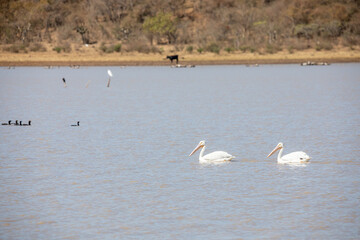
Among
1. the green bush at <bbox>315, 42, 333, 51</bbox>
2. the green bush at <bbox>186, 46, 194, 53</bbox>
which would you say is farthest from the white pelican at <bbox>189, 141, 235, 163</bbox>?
the green bush at <bbox>186, 46, 194, 53</bbox>

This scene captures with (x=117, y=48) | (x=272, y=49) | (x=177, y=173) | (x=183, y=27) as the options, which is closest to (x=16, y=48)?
(x=117, y=48)

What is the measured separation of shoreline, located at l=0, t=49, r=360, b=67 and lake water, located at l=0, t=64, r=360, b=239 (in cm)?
3320

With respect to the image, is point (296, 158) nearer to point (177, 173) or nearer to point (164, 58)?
point (177, 173)

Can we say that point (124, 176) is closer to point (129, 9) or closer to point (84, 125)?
point (84, 125)

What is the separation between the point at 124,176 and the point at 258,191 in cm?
326

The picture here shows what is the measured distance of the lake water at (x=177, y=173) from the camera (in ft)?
Answer: 37.3

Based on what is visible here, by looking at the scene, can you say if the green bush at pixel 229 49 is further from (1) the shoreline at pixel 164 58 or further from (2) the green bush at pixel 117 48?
(2) the green bush at pixel 117 48

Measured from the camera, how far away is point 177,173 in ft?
52.1

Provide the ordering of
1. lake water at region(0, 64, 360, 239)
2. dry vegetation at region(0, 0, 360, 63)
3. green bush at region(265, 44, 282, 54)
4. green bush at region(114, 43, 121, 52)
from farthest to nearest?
dry vegetation at region(0, 0, 360, 63) → green bush at region(114, 43, 121, 52) → green bush at region(265, 44, 282, 54) → lake water at region(0, 64, 360, 239)

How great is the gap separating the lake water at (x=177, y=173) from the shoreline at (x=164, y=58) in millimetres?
33203

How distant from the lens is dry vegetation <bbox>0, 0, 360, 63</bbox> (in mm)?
73062

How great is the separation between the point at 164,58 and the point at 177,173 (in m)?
54.8

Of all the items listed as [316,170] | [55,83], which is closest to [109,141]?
[316,170]

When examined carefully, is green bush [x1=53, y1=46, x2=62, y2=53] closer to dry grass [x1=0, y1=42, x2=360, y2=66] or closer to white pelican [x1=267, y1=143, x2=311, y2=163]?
dry grass [x1=0, y1=42, x2=360, y2=66]
